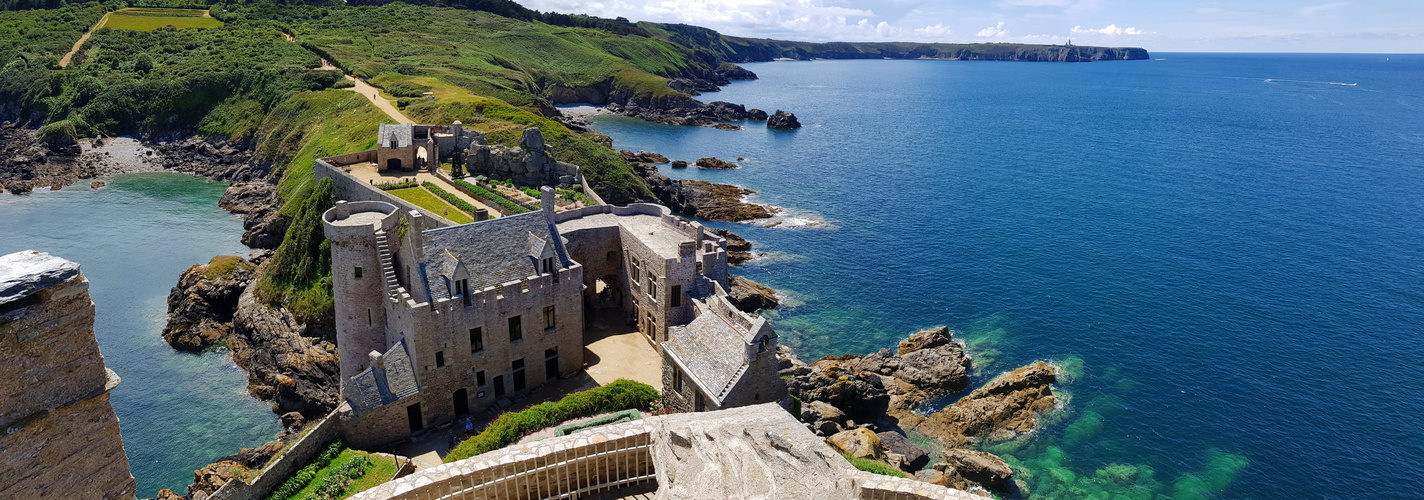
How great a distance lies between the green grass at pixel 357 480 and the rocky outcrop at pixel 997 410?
1293 inches

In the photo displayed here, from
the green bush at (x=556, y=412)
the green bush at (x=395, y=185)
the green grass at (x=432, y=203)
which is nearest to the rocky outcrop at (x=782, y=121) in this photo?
the green bush at (x=395, y=185)

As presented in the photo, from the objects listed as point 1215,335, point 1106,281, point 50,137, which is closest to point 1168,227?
point 1106,281

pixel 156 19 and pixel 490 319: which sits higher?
pixel 156 19

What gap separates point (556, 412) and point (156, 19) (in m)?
180

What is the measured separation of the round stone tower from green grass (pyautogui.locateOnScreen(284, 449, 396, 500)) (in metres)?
3.70

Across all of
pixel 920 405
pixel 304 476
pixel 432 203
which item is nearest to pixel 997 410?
pixel 920 405

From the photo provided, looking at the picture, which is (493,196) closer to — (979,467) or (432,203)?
(432,203)

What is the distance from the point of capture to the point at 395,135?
72.7 meters

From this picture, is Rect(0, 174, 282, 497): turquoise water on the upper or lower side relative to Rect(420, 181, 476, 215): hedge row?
lower

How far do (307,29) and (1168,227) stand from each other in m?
169

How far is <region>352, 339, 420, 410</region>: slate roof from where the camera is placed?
1645 inches

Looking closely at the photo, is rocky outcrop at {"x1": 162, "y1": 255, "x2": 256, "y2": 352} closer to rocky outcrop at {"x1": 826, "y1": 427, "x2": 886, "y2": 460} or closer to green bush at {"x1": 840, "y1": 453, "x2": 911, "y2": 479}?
rocky outcrop at {"x1": 826, "y1": 427, "x2": 886, "y2": 460}

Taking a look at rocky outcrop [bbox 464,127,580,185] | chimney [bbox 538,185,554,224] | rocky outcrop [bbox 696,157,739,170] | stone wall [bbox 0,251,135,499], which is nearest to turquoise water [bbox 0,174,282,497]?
chimney [bbox 538,185,554,224]

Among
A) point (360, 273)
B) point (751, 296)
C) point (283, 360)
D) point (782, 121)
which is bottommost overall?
point (283, 360)
